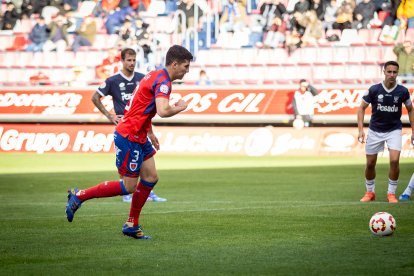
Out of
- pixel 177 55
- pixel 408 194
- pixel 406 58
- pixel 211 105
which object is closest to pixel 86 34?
pixel 211 105

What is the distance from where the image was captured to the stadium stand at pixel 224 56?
3016 centimetres

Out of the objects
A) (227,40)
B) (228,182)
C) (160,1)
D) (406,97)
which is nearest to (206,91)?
(227,40)

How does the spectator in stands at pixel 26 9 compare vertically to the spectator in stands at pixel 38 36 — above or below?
above

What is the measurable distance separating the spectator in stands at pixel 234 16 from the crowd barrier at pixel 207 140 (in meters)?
5.28

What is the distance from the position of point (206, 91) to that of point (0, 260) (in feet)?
67.9

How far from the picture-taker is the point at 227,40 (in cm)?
3347

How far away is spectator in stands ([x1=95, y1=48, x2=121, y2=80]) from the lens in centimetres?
3123

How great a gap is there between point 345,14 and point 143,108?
2087 cm

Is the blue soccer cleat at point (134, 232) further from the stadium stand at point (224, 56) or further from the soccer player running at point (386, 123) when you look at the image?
the stadium stand at point (224, 56)

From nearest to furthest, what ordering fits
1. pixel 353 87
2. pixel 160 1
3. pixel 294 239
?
pixel 294 239 → pixel 353 87 → pixel 160 1

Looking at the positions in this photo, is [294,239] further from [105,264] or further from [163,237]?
[105,264]

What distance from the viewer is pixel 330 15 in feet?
103

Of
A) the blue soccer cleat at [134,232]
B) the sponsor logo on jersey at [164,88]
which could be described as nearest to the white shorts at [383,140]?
the blue soccer cleat at [134,232]

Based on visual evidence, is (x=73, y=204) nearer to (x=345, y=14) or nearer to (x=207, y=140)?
(x=207, y=140)
